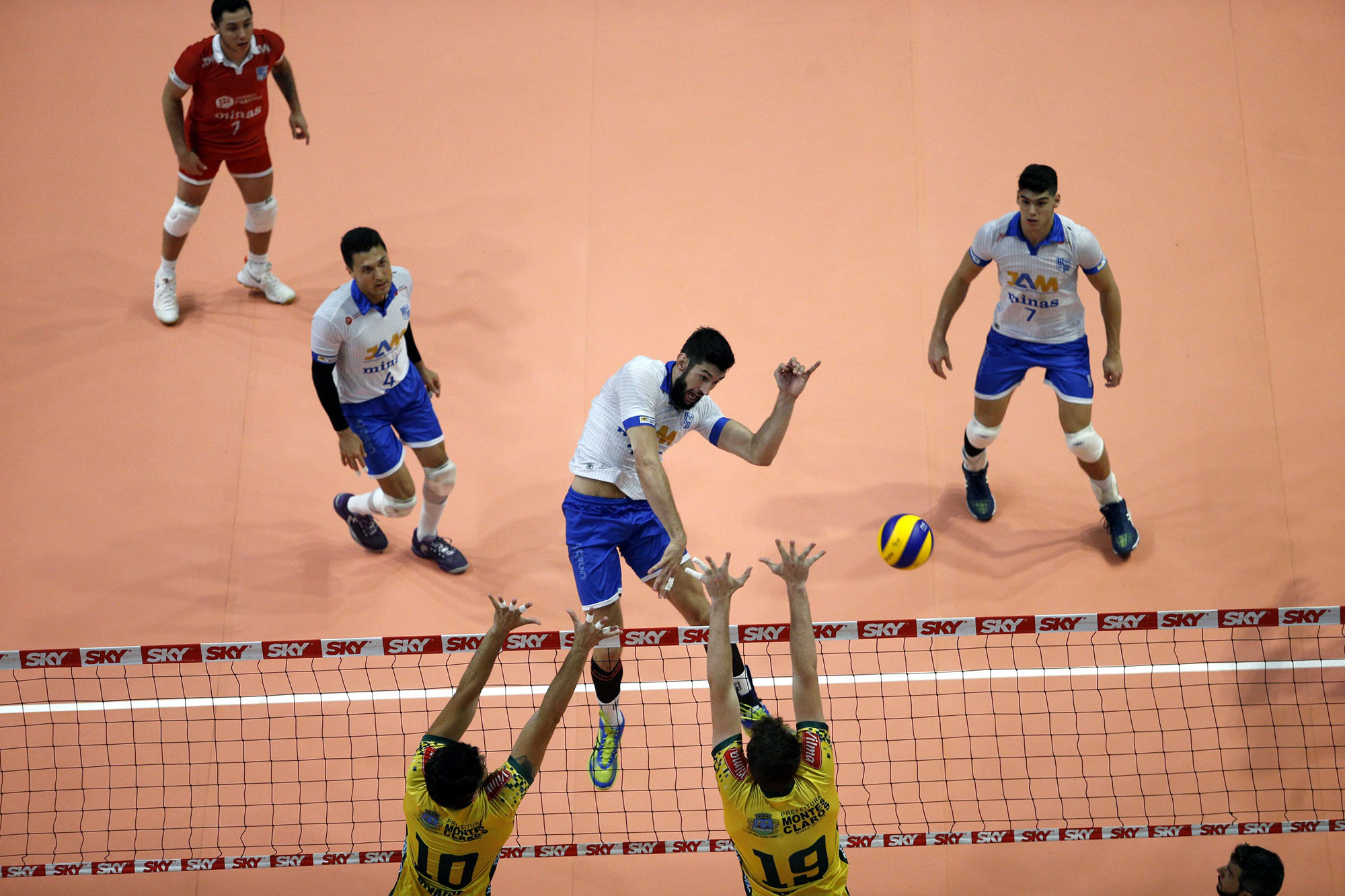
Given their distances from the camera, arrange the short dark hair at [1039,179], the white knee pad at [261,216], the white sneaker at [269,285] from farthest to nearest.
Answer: the white sneaker at [269,285]
the white knee pad at [261,216]
the short dark hair at [1039,179]

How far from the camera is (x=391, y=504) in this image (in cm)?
738

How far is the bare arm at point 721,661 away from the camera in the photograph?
14.8 ft

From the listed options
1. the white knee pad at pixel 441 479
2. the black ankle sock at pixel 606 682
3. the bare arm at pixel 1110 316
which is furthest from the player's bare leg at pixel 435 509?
the bare arm at pixel 1110 316

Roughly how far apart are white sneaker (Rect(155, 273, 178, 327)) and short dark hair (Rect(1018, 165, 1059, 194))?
6.36 metres

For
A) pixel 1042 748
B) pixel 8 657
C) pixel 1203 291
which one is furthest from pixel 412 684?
pixel 1203 291

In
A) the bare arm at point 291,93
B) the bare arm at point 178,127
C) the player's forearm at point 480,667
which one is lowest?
the player's forearm at point 480,667

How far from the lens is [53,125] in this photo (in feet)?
33.8

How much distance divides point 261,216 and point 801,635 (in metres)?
6.07

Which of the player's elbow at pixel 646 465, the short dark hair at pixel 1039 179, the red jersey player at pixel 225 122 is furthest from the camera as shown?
the red jersey player at pixel 225 122

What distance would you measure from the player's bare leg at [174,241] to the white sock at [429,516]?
2971mm

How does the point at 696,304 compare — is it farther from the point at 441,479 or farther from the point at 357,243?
the point at 357,243

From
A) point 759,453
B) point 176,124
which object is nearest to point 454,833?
point 759,453

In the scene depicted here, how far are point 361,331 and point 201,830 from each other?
2.96 meters

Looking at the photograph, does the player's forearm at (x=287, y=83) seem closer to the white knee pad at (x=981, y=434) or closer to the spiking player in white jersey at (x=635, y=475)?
the spiking player in white jersey at (x=635, y=475)
